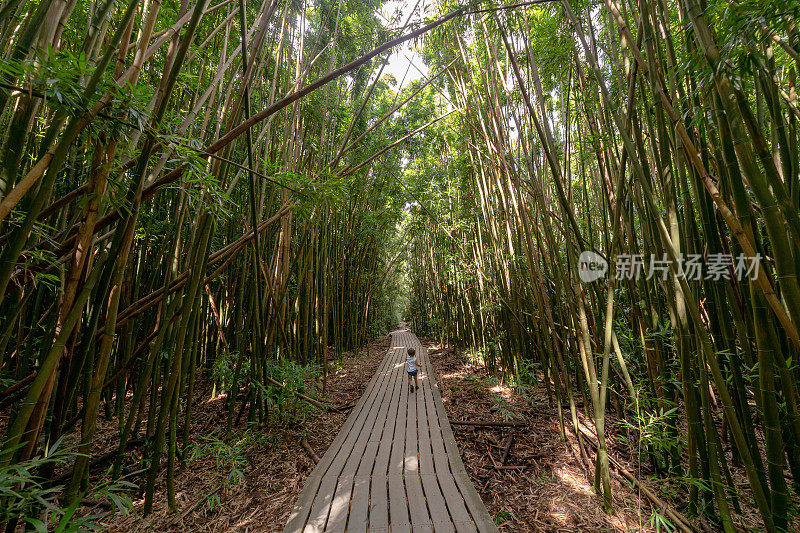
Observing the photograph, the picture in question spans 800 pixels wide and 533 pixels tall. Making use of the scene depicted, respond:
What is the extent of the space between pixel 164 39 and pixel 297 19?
226 cm

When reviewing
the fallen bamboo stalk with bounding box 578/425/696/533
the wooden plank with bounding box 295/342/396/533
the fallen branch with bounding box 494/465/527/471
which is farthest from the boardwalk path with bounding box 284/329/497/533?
the fallen bamboo stalk with bounding box 578/425/696/533

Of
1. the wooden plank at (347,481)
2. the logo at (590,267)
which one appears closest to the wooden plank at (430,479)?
the wooden plank at (347,481)

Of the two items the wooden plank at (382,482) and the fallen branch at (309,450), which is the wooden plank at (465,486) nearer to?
the wooden plank at (382,482)

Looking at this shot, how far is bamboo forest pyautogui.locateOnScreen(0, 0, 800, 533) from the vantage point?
0.91m

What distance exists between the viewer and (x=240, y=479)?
184 centimetres

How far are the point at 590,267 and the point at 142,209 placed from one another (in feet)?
10.0

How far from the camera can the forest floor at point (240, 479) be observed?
4.95 ft

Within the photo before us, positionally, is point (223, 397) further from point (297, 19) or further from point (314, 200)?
point (297, 19)

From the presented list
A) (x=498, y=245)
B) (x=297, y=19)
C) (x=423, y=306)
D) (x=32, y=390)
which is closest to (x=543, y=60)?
(x=498, y=245)

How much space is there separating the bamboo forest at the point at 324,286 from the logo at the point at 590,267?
16 millimetres

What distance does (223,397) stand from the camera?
2951mm

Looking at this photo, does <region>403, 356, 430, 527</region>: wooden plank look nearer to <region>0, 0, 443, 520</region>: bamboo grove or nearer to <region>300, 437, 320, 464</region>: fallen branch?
<region>300, 437, 320, 464</region>: fallen branch

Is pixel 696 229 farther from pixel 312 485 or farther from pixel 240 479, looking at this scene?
pixel 240 479

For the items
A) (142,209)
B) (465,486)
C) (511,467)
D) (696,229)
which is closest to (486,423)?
(511,467)
